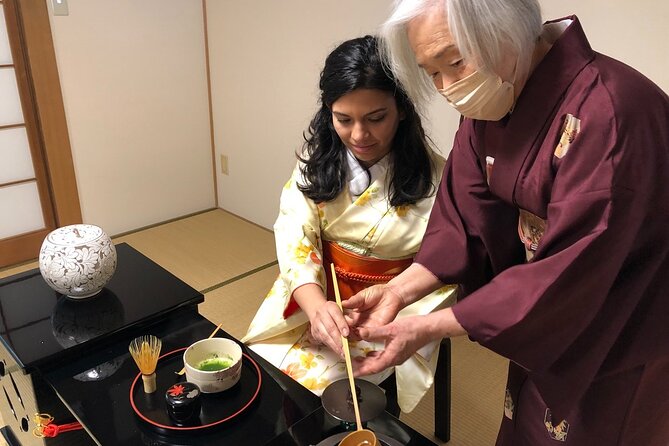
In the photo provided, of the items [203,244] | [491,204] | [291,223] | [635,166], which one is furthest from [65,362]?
[203,244]

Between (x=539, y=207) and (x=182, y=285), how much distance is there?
105cm

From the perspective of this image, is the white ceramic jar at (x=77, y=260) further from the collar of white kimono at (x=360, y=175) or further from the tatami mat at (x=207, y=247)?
the tatami mat at (x=207, y=247)

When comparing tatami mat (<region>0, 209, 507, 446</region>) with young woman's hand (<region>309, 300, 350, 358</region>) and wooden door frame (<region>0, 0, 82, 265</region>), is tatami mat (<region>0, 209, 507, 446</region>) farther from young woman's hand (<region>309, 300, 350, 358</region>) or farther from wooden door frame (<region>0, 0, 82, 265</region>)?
young woman's hand (<region>309, 300, 350, 358</region>)

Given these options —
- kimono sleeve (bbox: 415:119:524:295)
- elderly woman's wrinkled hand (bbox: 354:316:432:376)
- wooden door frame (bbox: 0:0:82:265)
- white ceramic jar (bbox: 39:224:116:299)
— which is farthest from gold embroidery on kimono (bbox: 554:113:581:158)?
wooden door frame (bbox: 0:0:82:265)

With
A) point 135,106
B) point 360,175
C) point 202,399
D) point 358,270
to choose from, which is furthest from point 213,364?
point 135,106

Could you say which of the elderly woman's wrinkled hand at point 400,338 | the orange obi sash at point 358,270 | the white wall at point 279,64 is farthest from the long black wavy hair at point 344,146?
the white wall at point 279,64

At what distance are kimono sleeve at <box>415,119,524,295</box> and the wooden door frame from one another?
243 centimetres

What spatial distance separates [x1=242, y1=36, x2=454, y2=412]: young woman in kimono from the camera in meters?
1.50

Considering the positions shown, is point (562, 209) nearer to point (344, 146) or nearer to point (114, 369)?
point (344, 146)

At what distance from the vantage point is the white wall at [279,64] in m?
1.86

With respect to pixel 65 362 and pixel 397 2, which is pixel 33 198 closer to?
pixel 65 362

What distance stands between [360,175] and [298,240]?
0.25 metres

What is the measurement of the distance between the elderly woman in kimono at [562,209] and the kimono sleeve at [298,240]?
41 cm

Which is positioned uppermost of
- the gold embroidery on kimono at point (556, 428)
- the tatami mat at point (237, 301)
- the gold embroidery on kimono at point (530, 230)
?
the gold embroidery on kimono at point (530, 230)
